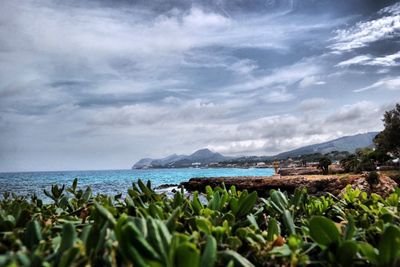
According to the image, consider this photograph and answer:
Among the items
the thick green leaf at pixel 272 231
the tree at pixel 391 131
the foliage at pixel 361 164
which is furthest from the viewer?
the foliage at pixel 361 164

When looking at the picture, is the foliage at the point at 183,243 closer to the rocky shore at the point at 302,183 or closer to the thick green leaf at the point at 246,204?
the thick green leaf at the point at 246,204

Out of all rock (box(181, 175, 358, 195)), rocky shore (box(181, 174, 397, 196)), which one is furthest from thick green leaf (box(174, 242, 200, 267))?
rock (box(181, 175, 358, 195))

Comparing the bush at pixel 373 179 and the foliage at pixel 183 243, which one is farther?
the bush at pixel 373 179

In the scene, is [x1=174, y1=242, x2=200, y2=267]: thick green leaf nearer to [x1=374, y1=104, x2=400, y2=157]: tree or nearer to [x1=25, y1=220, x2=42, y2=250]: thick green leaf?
[x1=25, y1=220, x2=42, y2=250]: thick green leaf

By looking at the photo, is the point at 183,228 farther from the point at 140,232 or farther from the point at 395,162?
the point at 395,162

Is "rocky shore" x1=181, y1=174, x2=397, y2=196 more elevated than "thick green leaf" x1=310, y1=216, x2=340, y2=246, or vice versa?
"thick green leaf" x1=310, y1=216, x2=340, y2=246

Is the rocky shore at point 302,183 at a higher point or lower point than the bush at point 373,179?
lower

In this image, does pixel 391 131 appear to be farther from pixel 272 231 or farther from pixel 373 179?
pixel 272 231

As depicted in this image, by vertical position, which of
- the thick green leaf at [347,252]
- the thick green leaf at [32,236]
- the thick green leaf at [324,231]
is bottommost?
the thick green leaf at [347,252]

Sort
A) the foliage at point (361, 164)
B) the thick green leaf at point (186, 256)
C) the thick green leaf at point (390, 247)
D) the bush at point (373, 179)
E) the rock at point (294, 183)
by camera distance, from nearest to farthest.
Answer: the thick green leaf at point (186, 256), the thick green leaf at point (390, 247), the bush at point (373, 179), the rock at point (294, 183), the foliage at point (361, 164)

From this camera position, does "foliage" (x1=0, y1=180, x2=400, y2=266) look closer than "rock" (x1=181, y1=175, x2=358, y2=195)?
Yes

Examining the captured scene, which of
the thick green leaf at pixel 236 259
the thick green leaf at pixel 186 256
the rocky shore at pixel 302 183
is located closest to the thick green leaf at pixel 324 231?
the thick green leaf at pixel 236 259

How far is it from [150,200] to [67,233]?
1253 millimetres

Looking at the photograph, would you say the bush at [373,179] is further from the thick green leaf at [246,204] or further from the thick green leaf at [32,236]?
the thick green leaf at [32,236]
